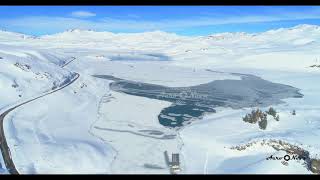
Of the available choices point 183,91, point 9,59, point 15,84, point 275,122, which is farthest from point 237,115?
point 9,59

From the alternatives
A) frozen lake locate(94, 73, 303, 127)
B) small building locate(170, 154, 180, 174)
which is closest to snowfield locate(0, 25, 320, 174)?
small building locate(170, 154, 180, 174)

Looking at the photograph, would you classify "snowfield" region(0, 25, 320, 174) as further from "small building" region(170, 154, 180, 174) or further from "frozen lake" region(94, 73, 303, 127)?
"frozen lake" region(94, 73, 303, 127)

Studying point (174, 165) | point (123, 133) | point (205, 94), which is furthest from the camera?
point (205, 94)

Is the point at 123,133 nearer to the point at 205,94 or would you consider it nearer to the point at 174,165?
the point at 174,165

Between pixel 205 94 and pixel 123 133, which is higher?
pixel 205 94

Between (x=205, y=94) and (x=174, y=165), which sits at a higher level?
(x=205, y=94)

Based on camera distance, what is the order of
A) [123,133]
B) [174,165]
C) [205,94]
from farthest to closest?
[205,94] < [123,133] < [174,165]

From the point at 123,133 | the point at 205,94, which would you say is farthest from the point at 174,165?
the point at 205,94

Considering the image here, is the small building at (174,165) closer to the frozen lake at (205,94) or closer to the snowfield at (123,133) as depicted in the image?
the snowfield at (123,133)

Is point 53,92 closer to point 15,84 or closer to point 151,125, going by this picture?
point 15,84

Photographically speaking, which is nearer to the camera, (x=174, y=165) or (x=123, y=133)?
(x=174, y=165)

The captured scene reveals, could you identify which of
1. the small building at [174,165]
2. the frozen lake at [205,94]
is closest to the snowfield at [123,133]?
the small building at [174,165]
